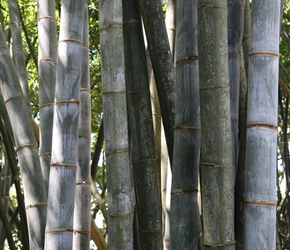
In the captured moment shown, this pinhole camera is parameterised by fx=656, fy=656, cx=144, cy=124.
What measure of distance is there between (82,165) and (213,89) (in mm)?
1177

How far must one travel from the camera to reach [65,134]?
8.17ft

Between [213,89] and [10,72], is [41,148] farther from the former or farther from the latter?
[213,89]

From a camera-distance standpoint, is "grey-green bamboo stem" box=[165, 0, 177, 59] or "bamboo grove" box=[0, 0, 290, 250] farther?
"grey-green bamboo stem" box=[165, 0, 177, 59]

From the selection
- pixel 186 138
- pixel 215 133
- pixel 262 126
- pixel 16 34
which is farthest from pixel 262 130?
pixel 16 34

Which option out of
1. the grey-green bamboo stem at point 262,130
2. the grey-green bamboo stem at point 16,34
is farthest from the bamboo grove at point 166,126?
the grey-green bamboo stem at point 16,34

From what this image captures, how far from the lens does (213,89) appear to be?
7.34 ft

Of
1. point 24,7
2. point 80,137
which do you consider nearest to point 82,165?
point 80,137

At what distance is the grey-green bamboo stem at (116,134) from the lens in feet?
8.01

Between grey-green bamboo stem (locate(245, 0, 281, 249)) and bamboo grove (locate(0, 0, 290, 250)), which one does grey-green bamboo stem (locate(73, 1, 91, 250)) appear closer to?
bamboo grove (locate(0, 0, 290, 250))

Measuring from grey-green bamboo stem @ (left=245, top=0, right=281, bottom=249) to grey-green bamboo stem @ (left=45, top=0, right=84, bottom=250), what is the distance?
2.22 ft

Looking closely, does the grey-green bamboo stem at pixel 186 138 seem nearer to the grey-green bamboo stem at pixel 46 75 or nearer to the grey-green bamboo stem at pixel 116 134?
the grey-green bamboo stem at pixel 116 134

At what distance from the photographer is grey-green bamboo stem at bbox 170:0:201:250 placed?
234 centimetres

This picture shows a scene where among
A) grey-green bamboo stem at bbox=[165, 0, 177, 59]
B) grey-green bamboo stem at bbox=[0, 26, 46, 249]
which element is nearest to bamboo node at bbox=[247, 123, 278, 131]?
grey-green bamboo stem at bbox=[0, 26, 46, 249]

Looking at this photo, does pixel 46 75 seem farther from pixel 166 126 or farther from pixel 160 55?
pixel 166 126
